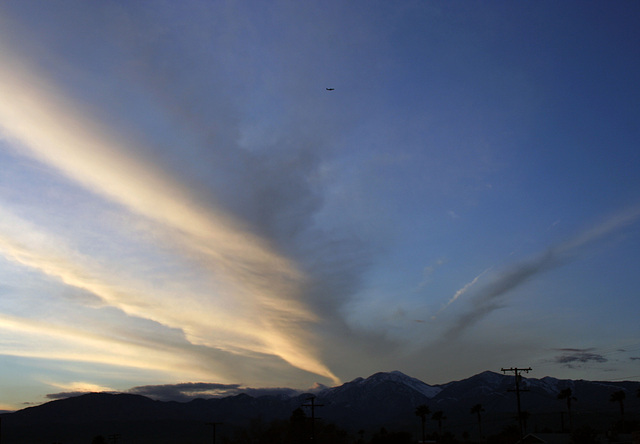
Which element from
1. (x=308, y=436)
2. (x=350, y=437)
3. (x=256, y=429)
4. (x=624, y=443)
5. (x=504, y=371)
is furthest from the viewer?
(x=350, y=437)

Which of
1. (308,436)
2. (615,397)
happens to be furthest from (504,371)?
(615,397)

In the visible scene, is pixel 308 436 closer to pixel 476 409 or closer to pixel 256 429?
pixel 256 429

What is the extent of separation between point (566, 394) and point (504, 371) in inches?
3270

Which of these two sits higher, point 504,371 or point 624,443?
point 504,371

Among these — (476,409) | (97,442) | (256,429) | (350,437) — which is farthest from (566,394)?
(97,442)

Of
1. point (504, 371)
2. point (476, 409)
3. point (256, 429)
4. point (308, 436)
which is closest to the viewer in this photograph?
point (504, 371)

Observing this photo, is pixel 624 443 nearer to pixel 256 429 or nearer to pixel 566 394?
pixel 566 394

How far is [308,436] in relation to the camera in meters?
131

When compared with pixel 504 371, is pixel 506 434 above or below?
below

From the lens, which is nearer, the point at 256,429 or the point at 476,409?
the point at 256,429

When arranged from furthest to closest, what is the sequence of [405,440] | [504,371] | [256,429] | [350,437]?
1. [350,437]
2. [256,429]
3. [405,440]
4. [504,371]

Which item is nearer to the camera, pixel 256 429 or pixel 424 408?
pixel 256 429

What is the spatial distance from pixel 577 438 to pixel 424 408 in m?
66.8

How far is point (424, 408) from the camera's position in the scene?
15438 cm
